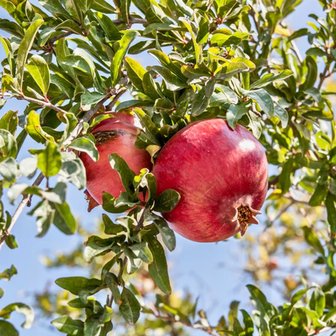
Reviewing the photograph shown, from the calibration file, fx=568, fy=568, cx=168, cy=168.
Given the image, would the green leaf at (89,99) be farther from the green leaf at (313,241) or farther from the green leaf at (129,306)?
the green leaf at (313,241)

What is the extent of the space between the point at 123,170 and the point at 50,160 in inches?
11.0

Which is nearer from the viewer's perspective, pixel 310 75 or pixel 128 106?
pixel 128 106

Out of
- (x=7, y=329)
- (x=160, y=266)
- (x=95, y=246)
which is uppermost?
(x=95, y=246)

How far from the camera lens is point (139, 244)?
1.15 m

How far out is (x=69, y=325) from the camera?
4.09 feet

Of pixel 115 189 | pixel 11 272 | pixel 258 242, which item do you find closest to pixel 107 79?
pixel 115 189

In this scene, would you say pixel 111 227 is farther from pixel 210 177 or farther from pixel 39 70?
pixel 39 70

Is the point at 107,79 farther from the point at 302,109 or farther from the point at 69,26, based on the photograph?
the point at 302,109

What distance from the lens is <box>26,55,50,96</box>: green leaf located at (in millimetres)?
1247

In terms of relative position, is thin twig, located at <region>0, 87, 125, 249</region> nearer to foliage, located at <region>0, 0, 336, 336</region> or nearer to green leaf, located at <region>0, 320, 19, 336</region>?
foliage, located at <region>0, 0, 336, 336</region>

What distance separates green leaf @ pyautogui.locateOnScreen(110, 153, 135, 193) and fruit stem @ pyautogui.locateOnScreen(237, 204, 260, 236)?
239 millimetres

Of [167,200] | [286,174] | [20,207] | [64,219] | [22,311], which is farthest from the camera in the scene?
[286,174]

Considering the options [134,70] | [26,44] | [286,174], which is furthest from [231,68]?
[286,174]

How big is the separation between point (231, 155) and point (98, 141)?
33cm
